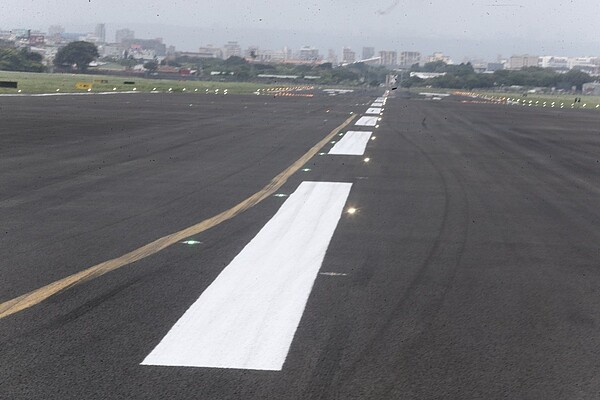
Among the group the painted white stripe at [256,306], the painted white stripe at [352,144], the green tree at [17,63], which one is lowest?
the painted white stripe at [352,144]

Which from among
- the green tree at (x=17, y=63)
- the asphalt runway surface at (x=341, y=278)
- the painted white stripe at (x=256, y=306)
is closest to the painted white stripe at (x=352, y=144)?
the asphalt runway surface at (x=341, y=278)

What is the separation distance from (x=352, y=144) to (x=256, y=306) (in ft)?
57.3

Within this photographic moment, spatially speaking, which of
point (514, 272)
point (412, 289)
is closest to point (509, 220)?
point (514, 272)

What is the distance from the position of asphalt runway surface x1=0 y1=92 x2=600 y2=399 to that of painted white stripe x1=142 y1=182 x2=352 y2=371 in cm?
11

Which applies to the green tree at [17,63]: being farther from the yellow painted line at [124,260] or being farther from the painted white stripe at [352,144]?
the yellow painted line at [124,260]

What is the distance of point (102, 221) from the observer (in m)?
10.1

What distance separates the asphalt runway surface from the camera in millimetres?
4832

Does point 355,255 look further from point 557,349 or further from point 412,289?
point 557,349

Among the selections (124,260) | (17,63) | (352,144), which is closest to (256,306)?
(124,260)

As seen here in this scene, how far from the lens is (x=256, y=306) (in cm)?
657

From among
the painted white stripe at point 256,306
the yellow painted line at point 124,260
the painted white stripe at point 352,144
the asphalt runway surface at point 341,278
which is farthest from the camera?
the painted white stripe at point 352,144

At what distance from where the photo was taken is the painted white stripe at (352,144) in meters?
21.1

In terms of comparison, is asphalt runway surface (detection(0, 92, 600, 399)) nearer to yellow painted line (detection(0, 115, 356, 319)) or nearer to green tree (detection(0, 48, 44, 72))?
yellow painted line (detection(0, 115, 356, 319))

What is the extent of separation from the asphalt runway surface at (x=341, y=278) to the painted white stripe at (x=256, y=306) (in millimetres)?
109
